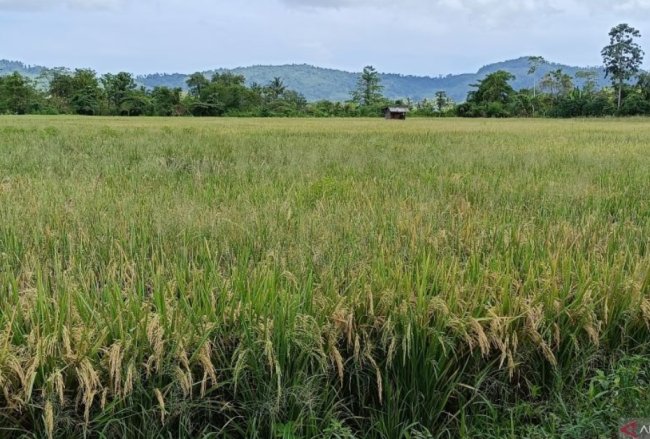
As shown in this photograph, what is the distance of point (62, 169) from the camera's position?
675 cm

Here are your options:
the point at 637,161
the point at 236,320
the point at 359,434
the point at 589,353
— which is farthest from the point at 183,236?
the point at 637,161

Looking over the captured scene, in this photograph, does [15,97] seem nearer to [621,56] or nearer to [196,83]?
[196,83]

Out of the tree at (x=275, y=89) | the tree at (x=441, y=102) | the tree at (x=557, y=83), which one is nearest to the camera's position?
the tree at (x=557, y=83)

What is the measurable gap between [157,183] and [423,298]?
4313 mm

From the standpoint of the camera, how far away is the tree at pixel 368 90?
8368cm

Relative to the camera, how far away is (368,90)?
3366 inches

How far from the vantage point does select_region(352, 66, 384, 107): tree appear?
83681 mm

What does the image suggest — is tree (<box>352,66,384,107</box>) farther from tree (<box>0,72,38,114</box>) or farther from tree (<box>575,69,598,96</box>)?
tree (<box>0,72,38,114</box>)

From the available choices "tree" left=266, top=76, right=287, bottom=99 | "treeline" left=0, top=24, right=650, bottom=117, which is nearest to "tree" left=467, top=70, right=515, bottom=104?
"treeline" left=0, top=24, right=650, bottom=117

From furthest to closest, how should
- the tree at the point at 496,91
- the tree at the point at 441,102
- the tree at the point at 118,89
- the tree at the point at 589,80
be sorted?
1. the tree at the point at 441,102
2. the tree at the point at 589,80
3. the tree at the point at 496,91
4. the tree at the point at 118,89

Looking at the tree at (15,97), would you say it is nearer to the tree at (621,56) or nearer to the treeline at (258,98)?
the treeline at (258,98)

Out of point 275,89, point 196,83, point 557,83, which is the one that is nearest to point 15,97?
point 196,83

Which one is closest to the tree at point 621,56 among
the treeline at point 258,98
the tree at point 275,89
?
the treeline at point 258,98

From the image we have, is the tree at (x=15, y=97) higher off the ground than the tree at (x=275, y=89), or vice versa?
the tree at (x=275, y=89)
